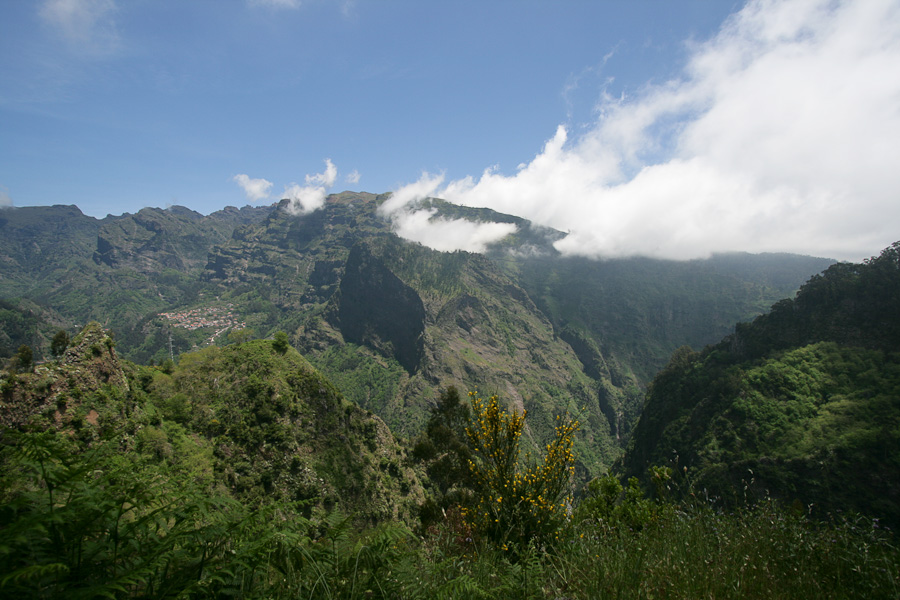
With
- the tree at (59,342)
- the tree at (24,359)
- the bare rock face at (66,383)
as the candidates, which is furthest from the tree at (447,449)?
the tree at (59,342)

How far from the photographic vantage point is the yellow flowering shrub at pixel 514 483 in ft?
21.4

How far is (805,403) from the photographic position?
196 feet

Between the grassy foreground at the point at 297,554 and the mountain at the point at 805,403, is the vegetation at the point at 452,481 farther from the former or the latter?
the mountain at the point at 805,403

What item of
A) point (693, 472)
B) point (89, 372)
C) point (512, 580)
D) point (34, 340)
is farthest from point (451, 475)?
point (34, 340)

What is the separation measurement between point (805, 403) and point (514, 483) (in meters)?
78.8

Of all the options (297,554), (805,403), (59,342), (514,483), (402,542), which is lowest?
(805,403)

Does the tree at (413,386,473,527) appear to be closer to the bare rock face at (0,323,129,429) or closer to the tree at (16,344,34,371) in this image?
the bare rock face at (0,323,129,429)

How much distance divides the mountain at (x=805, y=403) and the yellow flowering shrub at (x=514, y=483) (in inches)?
1753

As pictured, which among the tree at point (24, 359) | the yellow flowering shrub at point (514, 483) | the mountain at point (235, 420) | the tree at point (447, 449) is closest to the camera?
the yellow flowering shrub at point (514, 483)

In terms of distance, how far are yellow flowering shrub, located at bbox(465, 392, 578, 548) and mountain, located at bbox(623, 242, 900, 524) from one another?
44.5 meters

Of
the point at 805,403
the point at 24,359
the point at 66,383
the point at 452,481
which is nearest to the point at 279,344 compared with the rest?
the point at 24,359

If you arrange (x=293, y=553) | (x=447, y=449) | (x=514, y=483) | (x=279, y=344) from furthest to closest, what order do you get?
(x=279, y=344), (x=447, y=449), (x=514, y=483), (x=293, y=553)

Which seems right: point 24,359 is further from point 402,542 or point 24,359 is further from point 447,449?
point 402,542

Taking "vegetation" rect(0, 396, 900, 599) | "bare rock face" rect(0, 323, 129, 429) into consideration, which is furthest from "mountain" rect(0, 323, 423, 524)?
"vegetation" rect(0, 396, 900, 599)
